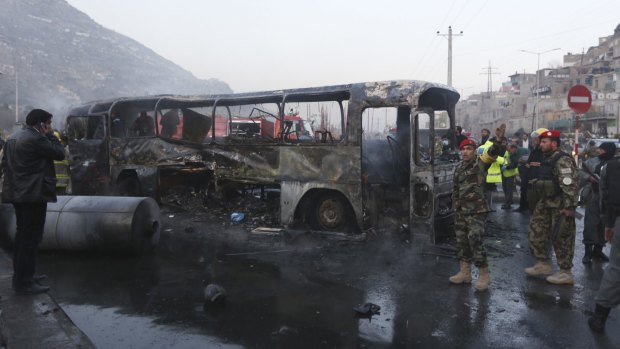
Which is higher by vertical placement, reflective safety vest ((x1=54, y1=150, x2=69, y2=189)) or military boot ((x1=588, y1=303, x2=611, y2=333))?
reflective safety vest ((x1=54, y1=150, x2=69, y2=189))

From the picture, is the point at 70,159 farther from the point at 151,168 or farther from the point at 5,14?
the point at 5,14

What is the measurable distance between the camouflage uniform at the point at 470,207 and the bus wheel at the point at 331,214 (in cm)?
235

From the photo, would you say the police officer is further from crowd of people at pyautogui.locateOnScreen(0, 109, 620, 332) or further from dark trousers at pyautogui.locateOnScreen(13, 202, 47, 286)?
dark trousers at pyautogui.locateOnScreen(13, 202, 47, 286)

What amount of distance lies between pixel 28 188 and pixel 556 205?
18.9 ft

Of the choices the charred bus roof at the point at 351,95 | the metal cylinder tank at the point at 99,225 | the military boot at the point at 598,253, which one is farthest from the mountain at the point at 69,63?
the military boot at the point at 598,253

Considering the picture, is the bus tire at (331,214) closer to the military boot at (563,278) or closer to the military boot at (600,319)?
the military boot at (563,278)

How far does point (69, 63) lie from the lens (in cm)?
8956

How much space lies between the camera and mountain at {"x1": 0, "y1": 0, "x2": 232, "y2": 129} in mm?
69312

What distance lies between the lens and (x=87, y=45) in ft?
350

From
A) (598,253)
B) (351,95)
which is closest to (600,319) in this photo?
(598,253)

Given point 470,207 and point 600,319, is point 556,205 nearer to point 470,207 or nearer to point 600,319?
point 470,207

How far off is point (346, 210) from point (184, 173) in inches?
158

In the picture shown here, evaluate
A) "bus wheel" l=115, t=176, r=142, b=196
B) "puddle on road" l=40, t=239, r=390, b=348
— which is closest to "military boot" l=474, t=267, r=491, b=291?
"puddle on road" l=40, t=239, r=390, b=348

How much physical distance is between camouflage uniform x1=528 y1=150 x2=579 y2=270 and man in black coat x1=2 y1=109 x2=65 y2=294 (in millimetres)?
5424
